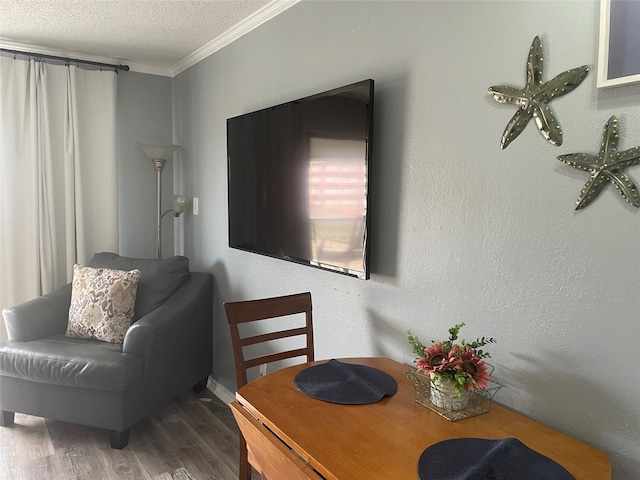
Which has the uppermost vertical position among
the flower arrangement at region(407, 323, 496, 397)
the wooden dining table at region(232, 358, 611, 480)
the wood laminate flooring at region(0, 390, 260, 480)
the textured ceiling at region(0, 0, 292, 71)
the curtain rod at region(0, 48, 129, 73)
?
the textured ceiling at region(0, 0, 292, 71)

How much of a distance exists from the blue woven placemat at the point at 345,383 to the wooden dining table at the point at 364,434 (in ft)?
0.09

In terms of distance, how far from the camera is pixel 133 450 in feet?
8.76

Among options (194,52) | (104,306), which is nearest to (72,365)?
(104,306)

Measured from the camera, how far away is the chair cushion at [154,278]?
318cm

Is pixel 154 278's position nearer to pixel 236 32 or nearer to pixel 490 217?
pixel 236 32

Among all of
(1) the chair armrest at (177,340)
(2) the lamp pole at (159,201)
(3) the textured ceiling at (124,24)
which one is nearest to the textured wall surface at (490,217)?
(3) the textured ceiling at (124,24)

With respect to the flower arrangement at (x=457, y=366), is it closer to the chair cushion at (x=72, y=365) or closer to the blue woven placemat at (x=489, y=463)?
the blue woven placemat at (x=489, y=463)

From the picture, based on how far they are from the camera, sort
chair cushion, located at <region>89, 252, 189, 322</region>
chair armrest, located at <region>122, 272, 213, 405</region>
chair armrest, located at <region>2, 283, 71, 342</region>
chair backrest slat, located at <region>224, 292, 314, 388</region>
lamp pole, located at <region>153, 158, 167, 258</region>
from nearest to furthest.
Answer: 1. chair backrest slat, located at <region>224, 292, 314, 388</region>
2. chair armrest, located at <region>122, 272, 213, 405</region>
3. chair armrest, located at <region>2, 283, 71, 342</region>
4. chair cushion, located at <region>89, 252, 189, 322</region>
5. lamp pole, located at <region>153, 158, 167, 258</region>

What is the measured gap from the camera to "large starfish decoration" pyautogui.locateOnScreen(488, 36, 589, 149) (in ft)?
4.41

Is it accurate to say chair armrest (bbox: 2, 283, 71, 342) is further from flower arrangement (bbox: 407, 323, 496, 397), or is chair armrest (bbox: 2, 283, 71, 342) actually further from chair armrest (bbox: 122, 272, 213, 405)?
flower arrangement (bbox: 407, 323, 496, 397)

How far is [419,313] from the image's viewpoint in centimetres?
184

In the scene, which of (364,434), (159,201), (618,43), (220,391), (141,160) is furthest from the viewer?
(141,160)

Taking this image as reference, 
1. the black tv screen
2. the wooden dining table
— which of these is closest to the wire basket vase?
the wooden dining table

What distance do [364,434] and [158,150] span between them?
2.88 meters
